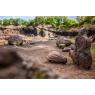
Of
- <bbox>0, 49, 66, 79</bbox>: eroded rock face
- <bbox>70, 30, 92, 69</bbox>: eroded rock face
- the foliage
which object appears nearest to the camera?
<bbox>0, 49, 66, 79</bbox>: eroded rock face

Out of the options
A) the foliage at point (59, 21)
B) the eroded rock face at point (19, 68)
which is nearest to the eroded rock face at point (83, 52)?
the eroded rock face at point (19, 68)

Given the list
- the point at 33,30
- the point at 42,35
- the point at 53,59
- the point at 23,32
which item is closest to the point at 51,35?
the point at 42,35

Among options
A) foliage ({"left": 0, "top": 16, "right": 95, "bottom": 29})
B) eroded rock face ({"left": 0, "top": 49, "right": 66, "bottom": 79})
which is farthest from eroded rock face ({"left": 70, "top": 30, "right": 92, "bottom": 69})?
foliage ({"left": 0, "top": 16, "right": 95, "bottom": 29})

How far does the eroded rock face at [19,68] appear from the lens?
0.81 metres

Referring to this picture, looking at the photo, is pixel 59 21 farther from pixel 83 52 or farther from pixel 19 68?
pixel 19 68

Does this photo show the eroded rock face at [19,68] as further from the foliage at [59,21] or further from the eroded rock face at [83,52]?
the foliage at [59,21]

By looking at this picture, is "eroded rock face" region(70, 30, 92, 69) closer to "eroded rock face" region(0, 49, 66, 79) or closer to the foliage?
"eroded rock face" region(0, 49, 66, 79)

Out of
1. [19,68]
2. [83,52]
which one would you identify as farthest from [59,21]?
[19,68]

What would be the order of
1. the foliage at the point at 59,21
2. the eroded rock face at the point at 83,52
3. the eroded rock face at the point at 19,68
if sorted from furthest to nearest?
the foliage at the point at 59,21 → the eroded rock face at the point at 83,52 → the eroded rock face at the point at 19,68

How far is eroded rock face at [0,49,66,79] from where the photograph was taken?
812 millimetres

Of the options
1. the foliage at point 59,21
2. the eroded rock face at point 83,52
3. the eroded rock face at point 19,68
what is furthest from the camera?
the foliage at point 59,21

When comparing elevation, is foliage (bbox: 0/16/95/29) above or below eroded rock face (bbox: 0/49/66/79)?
above

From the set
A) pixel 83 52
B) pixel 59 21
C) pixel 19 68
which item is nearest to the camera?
pixel 19 68

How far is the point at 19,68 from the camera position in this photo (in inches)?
33.4
